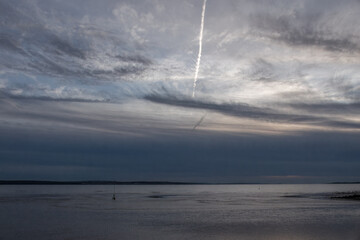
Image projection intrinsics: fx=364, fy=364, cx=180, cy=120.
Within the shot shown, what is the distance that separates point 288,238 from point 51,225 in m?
25.7

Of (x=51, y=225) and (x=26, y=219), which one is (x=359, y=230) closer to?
(x=51, y=225)

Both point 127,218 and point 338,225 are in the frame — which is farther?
point 127,218

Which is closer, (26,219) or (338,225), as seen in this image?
(338,225)

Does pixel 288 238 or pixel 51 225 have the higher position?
pixel 288 238

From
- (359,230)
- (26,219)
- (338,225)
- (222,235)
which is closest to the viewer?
(222,235)

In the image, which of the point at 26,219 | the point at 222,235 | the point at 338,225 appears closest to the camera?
the point at 222,235

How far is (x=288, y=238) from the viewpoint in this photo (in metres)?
32.3

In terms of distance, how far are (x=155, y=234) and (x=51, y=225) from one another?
44.9 feet

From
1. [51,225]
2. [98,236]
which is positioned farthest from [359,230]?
[51,225]

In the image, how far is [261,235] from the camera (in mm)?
34156

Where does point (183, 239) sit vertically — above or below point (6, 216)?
above

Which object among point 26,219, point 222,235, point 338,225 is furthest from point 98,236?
point 338,225

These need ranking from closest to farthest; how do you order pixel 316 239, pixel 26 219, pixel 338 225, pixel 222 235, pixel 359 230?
pixel 316 239, pixel 222 235, pixel 359 230, pixel 338 225, pixel 26 219

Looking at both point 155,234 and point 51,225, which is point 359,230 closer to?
point 155,234
